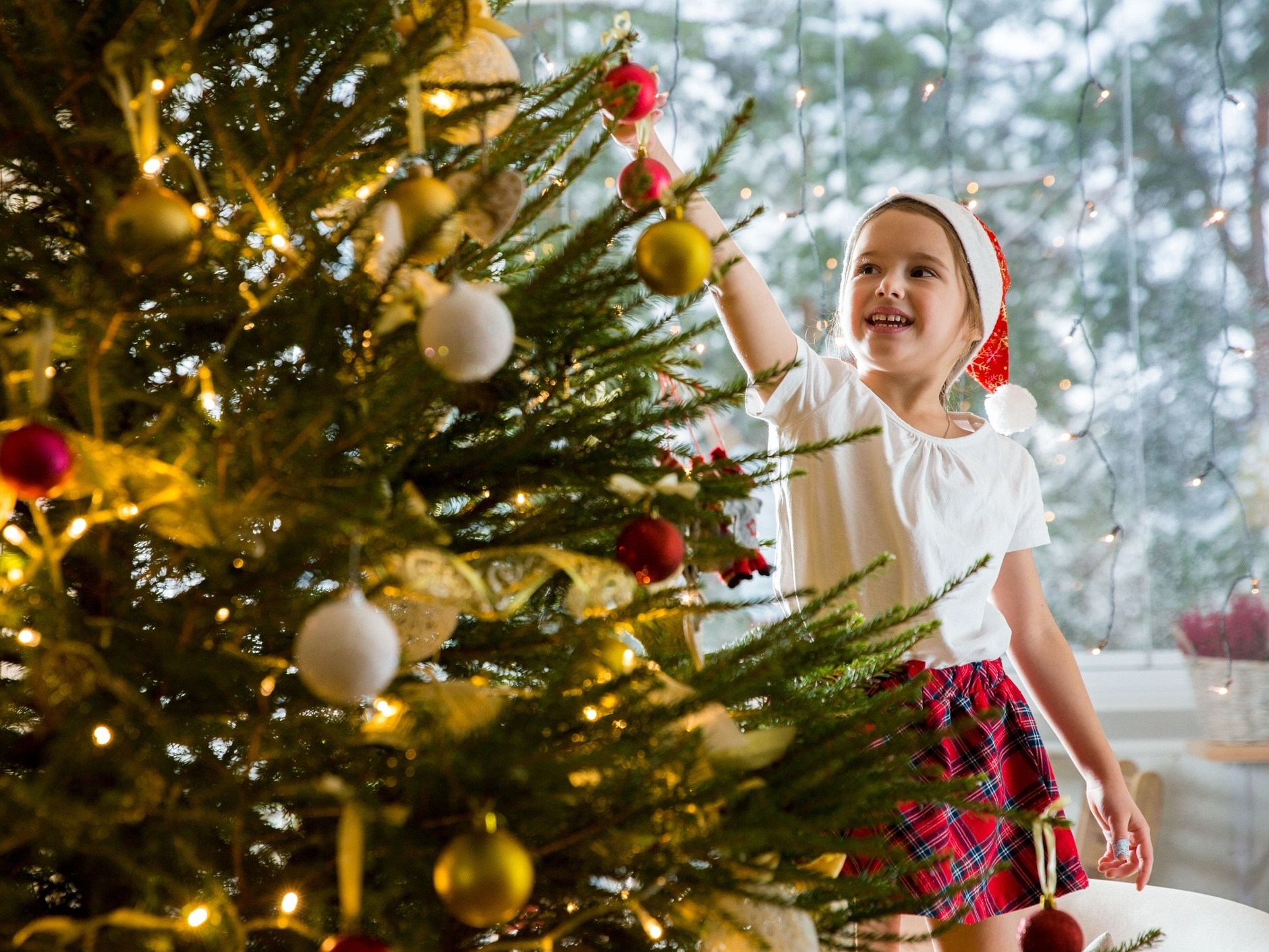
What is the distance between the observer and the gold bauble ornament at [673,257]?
1.86 ft

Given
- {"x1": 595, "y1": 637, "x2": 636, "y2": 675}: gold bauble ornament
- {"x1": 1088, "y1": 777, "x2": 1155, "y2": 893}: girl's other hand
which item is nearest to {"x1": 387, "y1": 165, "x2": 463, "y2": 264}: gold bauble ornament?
{"x1": 595, "y1": 637, "x2": 636, "y2": 675}: gold bauble ornament

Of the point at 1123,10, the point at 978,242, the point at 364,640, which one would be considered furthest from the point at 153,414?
the point at 1123,10

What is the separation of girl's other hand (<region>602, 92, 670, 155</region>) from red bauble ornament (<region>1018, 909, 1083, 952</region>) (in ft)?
1.93

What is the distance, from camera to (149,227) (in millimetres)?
502

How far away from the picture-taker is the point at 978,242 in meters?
1.29

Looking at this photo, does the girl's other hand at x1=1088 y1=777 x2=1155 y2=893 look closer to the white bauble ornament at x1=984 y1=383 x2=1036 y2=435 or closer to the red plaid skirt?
the red plaid skirt

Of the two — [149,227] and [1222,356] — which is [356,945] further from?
[1222,356]

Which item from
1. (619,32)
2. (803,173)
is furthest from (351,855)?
(803,173)

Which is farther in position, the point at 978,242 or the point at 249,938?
the point at 978,242

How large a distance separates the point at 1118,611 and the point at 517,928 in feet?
7.03

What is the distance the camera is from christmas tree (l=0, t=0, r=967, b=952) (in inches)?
20.1

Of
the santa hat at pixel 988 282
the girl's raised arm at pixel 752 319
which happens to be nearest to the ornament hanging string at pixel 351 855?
the girl's raised arm at pixel 752 319

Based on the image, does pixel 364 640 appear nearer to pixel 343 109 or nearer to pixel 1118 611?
pixel 343 109

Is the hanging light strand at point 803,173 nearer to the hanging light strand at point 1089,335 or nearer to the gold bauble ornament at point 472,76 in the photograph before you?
the hanging light strand at point 1089,335
